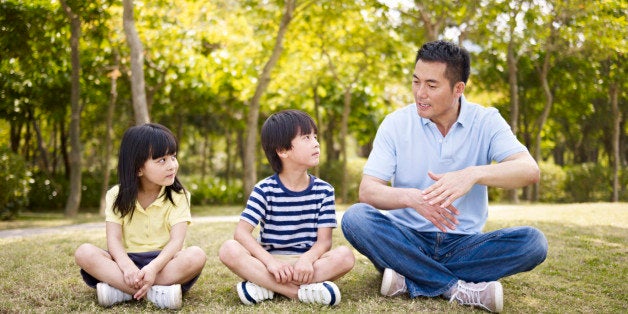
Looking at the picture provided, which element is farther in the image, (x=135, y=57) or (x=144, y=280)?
(x=135, y=57)

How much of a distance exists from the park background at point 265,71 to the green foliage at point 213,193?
2.1 inches

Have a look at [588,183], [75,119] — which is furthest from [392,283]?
[588,183]

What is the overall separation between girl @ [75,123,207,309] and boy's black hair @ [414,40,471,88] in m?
1.68

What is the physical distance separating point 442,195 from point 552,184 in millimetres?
17090

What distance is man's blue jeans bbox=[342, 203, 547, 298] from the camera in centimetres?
334

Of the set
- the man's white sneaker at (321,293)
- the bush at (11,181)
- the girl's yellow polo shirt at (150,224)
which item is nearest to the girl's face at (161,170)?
the girl's yellow polo shirt at (150,224)

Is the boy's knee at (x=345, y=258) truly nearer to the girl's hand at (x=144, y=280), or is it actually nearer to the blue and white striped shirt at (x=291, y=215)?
the blue and white striped shirt at (x=291, y=215)

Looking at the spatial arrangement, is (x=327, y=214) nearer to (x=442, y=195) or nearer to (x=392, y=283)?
(x=392, y=283)

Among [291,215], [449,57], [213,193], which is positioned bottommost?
[213,193]

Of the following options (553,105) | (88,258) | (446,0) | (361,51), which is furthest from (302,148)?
(553,105)

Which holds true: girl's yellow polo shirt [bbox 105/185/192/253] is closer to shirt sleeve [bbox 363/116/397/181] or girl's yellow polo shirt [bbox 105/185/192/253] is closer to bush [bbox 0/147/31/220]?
shirt sleeve [bbox 363/116/397/181]

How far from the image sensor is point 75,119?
447 inches

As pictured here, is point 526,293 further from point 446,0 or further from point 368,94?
point 368,94

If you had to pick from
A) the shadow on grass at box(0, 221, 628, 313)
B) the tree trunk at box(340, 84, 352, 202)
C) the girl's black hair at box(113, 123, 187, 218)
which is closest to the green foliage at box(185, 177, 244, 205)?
the tree trunk at box(340, 84, 352, 202)
